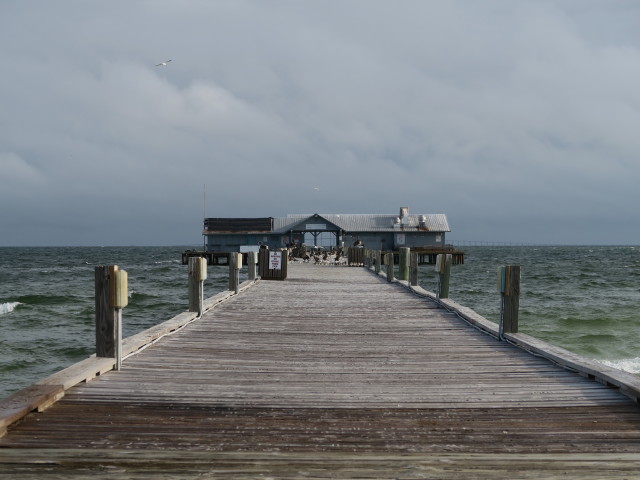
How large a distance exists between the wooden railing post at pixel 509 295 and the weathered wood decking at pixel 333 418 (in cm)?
46

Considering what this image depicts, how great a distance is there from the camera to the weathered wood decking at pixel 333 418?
3652 millimetres

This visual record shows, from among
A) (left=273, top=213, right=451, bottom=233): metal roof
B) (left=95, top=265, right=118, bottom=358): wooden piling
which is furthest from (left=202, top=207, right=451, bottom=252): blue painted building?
(left=95, top=265, right=118, bottom=358): wooden piling

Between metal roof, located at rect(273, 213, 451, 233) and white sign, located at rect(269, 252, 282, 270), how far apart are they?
48.3 meters

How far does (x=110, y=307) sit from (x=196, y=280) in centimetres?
402

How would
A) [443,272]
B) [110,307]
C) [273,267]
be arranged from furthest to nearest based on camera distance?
[273,267] < [443,272] < [110,307]

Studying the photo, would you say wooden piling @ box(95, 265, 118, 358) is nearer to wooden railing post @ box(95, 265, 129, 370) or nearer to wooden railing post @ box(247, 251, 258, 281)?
wooden railing post @ box(95, 265, 129, 370)

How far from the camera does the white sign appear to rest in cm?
2214

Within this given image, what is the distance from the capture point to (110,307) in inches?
239

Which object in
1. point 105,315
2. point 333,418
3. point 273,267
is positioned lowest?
point 333,418

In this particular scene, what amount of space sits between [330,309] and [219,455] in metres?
8.52

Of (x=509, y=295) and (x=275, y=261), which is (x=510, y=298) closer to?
(x=509, y=295)

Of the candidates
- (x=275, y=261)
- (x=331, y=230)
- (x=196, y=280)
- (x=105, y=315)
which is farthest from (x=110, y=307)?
(x=331, y=230)

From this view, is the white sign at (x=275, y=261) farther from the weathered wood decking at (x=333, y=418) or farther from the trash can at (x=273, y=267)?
the weathered wood decking at (x=333, y=418)

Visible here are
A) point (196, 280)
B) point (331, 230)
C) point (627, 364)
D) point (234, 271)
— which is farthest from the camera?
point (331, 230)
